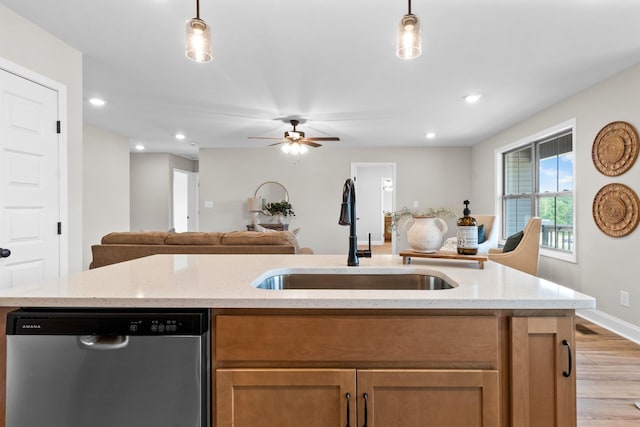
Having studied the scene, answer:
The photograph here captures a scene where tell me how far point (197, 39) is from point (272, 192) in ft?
17.8

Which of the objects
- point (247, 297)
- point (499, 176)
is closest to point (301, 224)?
point (499, 176)

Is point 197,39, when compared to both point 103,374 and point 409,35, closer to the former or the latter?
point 409,35

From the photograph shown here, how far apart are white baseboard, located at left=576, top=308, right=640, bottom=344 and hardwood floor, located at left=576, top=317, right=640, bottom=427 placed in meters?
0.06

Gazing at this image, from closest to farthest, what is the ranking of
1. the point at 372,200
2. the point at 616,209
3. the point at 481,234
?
the point at 616,209
the point at 481,234
the point at 372,200

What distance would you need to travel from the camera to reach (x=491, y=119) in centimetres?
464

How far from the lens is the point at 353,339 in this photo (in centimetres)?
98

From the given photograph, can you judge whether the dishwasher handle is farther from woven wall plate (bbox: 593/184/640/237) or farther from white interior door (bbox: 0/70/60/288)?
woven wall plate (bbox: 593/184/640/237)

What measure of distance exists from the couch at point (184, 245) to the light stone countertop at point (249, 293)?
181 centimetres

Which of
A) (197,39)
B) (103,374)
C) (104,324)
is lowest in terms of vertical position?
(103,374)

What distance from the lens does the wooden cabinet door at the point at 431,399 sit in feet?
3.17

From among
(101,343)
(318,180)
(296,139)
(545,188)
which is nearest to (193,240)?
(296,139)

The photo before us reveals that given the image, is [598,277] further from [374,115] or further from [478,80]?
[374,115]

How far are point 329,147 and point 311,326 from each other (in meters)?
5.86

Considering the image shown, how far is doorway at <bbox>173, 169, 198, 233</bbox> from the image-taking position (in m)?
8.20
